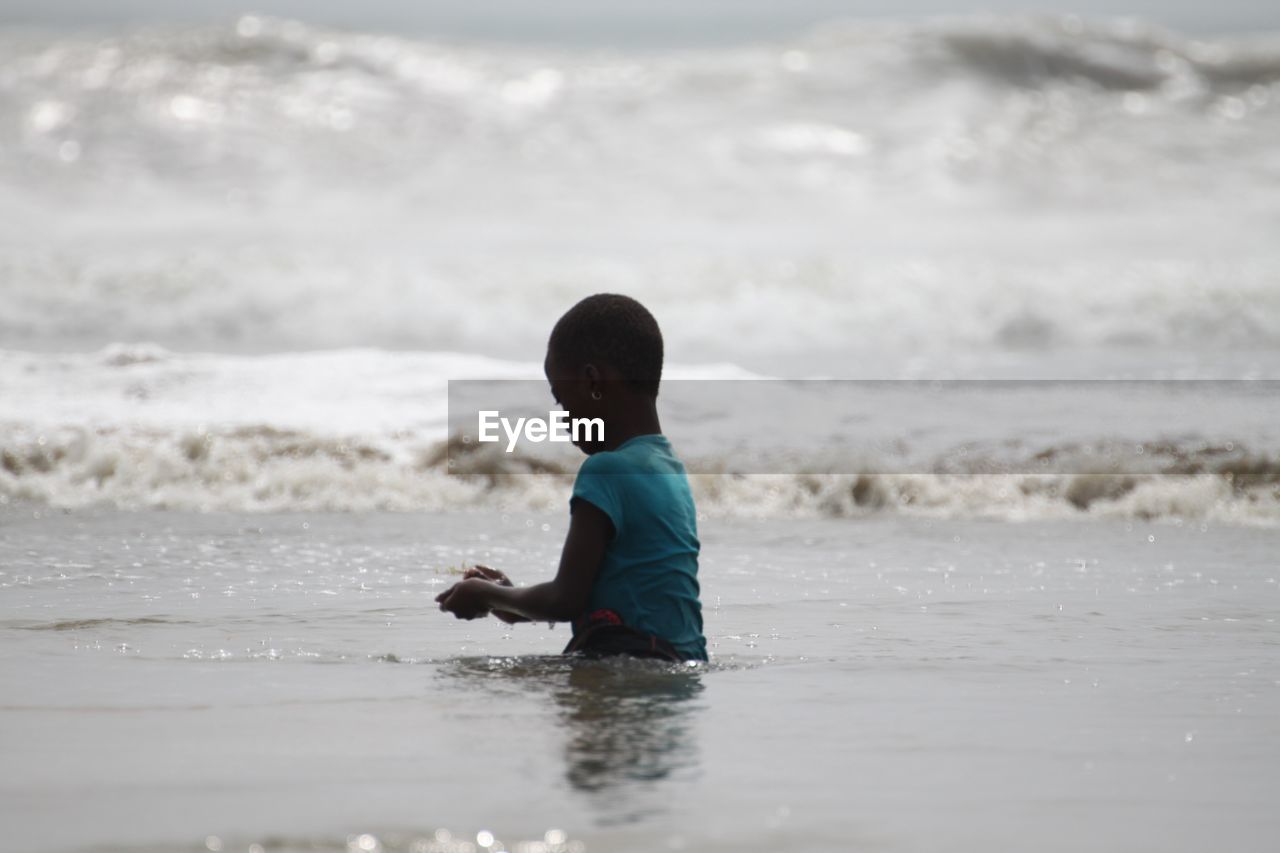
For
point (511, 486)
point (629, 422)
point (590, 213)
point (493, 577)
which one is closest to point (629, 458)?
point (629, 422)

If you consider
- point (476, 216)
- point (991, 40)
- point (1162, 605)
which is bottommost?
point (1162, 605)

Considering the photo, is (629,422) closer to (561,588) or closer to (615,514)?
(615,514)

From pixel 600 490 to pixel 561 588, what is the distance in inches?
9.6

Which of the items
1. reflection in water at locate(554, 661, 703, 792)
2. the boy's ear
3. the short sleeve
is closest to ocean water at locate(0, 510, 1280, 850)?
reflection in water at locate(554, 661, 703, 792)

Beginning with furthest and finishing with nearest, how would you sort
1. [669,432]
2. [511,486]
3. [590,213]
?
[590,213] → [669,432] → [511,486]

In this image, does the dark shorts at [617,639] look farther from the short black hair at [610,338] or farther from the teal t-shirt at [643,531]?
the short black hair at [610,338]

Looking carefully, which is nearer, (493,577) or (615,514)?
(615,514)

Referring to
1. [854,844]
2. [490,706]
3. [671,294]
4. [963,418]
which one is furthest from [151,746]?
[671,294]

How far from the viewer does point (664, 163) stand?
85.0ft

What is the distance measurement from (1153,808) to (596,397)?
156 cm

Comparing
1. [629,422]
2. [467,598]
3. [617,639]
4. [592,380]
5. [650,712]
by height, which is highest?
[592,380]

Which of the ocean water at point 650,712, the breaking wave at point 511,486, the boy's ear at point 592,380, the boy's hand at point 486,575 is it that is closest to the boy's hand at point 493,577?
the boy's hand at point 486,575

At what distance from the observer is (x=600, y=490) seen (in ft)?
11.9

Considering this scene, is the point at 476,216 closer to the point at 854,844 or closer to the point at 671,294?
the point at 671,294
